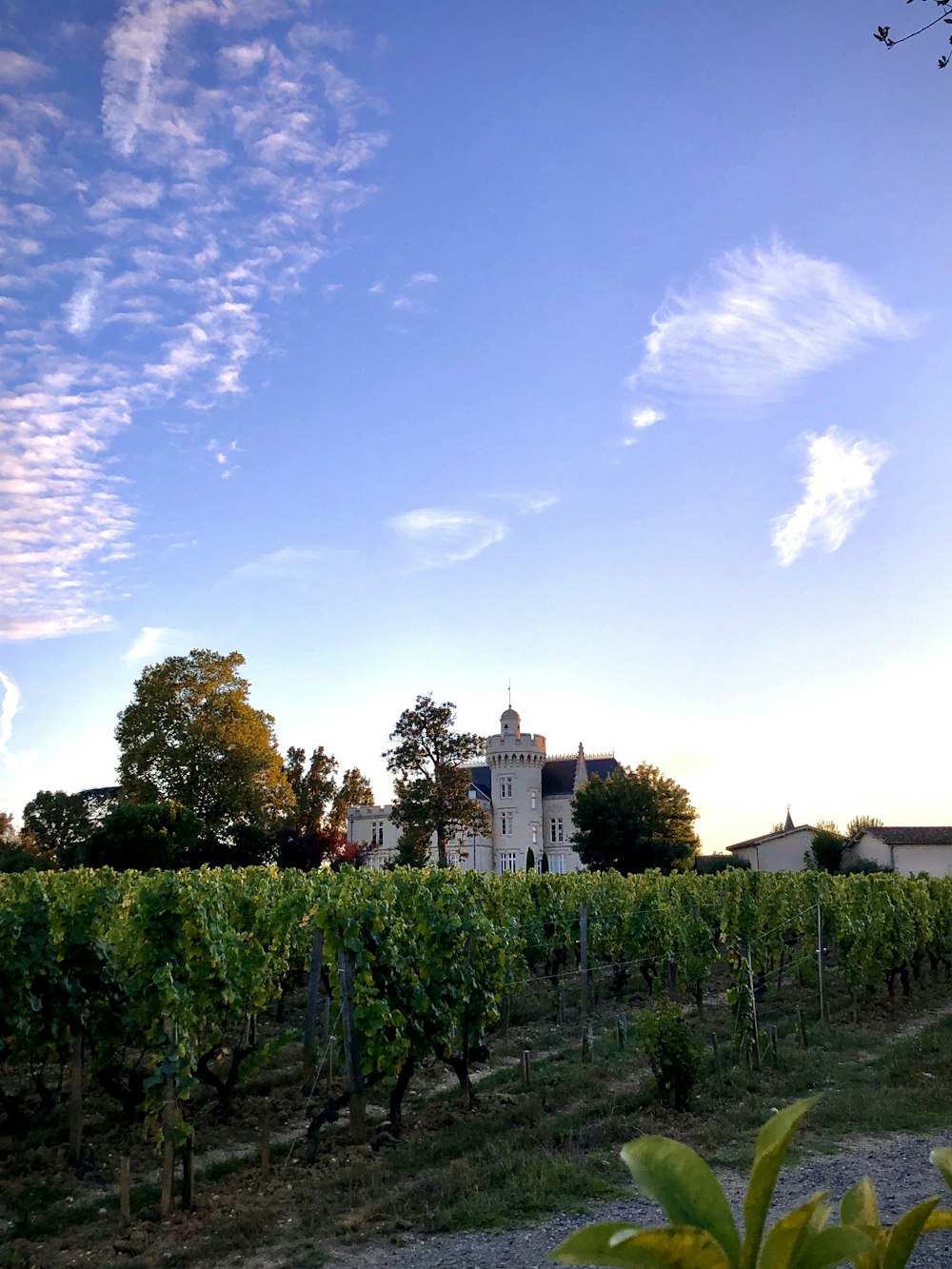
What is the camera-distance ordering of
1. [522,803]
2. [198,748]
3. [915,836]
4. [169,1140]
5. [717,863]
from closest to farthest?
[169,1140] < [198,748] < [915,836] < [717,863] < [522,803]

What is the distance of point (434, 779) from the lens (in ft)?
160

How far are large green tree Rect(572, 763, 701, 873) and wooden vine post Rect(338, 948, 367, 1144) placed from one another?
3959 centimetres

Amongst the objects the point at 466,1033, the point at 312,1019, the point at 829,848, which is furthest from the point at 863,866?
the point at 466,1033

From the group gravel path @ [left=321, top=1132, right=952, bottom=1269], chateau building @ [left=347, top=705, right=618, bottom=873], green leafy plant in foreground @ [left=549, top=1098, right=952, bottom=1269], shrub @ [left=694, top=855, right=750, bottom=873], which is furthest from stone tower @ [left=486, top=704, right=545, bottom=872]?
green leafy plant in foreground @ [left=549, top=1098, right=952, bottom=1269]

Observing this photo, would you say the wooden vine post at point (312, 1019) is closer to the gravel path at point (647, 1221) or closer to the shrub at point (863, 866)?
the gravel path at point (647, 1221)

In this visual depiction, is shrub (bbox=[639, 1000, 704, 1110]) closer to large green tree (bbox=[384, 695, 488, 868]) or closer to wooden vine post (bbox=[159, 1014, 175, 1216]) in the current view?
wooden vine post (bbox=[159, 1014, 175, 1216])

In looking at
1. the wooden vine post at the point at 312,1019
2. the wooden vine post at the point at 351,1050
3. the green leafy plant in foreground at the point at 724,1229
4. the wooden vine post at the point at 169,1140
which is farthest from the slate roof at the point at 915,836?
the green leafy plant in foreground at the point at 724,1229

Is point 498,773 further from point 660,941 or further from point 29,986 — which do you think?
point 29,986

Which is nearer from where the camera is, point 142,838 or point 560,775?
point 142,838

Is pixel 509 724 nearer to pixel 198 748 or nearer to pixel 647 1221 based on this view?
pixel 198 748

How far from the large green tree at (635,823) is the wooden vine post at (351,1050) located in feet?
130

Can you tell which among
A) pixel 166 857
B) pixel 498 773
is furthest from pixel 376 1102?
pixel 498 773

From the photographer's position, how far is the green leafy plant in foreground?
1.63m

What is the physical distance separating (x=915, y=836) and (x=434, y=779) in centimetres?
2272
